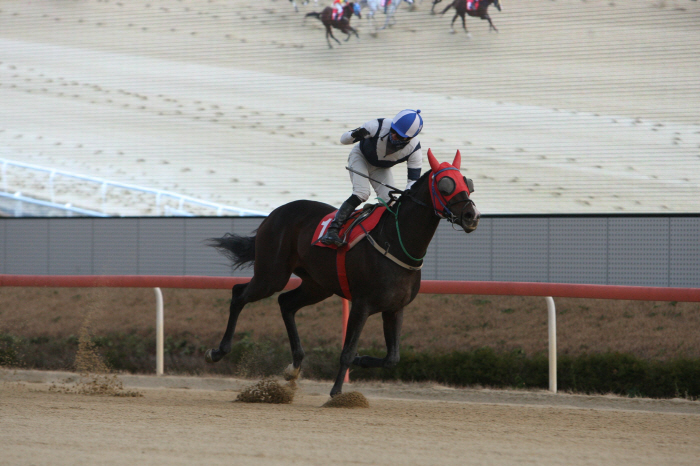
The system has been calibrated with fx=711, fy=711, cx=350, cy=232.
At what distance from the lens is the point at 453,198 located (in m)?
4.71

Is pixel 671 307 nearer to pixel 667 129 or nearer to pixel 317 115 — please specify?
pixel 667 129

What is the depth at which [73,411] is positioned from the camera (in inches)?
185

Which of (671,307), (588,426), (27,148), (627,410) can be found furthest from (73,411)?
(27,148)

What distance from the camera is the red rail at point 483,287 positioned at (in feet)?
18.6

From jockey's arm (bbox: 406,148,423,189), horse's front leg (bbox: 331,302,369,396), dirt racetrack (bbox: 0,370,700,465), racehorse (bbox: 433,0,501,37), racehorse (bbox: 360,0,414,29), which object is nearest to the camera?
dirt racetrack (bbox: 0,370,700,465)

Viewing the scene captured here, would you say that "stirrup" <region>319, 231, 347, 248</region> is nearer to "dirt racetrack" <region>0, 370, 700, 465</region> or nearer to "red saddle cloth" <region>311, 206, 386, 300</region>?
"red saddle cloth" <region>311, 206, 386, 300</region>

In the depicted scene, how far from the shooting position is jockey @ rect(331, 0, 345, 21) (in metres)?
14.5

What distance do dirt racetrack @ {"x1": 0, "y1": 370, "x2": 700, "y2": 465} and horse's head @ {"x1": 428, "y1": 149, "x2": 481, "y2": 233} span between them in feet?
4.33

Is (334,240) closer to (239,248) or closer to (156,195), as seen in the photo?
(239,248)

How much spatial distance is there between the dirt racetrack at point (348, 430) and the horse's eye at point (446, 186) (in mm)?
1505

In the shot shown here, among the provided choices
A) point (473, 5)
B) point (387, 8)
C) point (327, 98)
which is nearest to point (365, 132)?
point (327, 98)

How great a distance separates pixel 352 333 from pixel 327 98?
977cm

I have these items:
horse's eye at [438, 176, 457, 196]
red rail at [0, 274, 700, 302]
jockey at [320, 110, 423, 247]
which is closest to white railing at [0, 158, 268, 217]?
red rail at [0, 274, 700, 302]

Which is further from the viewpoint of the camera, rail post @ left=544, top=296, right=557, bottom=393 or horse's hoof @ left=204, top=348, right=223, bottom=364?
rail post @ left=544, top=296, right=557, bottom=393
